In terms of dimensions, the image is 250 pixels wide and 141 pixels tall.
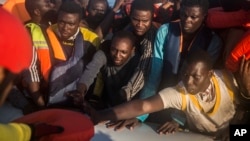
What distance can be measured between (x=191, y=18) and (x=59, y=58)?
2.74 feet

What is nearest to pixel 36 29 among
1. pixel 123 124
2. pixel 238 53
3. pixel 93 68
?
pixel 93 68

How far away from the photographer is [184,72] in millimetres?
2006

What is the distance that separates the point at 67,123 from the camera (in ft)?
4.65

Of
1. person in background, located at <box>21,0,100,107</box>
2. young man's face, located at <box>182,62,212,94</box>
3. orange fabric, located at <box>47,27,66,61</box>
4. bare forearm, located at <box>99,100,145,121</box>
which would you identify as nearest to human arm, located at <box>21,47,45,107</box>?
person in background, located at <box>21,0,100,107</box>

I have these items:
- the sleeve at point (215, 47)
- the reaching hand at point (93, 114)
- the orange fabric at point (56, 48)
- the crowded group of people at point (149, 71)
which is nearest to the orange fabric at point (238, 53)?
the crowded group of people at point (149, 71)

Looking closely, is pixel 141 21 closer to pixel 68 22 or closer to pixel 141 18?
pixel 141 18

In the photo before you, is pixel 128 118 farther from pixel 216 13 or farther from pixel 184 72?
pixel 216 13

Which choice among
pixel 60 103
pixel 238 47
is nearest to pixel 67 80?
pixel 60 103

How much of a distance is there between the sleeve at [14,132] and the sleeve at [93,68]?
1132 mm

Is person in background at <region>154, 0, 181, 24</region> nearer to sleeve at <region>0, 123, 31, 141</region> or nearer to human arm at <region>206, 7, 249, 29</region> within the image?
human arm at <region>206, 7, 249, 29</region>

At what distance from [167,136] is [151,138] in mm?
97

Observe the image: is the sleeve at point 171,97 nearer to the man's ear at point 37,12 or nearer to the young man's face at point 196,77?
the young man's face at point 196,77

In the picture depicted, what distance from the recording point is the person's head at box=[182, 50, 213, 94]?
196cm

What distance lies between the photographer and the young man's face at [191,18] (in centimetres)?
240
